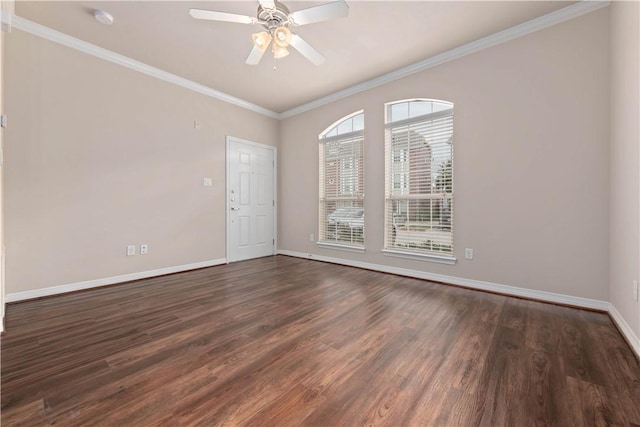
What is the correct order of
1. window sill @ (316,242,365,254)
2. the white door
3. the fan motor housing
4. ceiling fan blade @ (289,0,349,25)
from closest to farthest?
ceiling fan blade @ (289,0,349,25) < the fan motor housing < window sill @ (316,242,365,254) < the white door

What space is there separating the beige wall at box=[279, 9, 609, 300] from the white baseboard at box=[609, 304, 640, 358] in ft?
0.70

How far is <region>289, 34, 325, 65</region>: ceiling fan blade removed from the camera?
2.32m

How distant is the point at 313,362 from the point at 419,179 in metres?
2.80

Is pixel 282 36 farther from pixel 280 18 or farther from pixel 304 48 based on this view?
pixel 304 48

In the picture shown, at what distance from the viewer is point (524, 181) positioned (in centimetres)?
277

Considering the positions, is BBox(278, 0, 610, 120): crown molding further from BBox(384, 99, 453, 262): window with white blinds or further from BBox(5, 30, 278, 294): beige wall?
BBox(5, 30, 278, 294): beige wall

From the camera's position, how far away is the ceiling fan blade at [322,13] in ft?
6.31

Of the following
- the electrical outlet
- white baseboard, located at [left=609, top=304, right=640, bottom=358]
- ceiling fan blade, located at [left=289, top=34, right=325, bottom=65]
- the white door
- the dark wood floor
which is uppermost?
ceiling fan blade, located at [left=289, top=34, right=325, bottom=65]

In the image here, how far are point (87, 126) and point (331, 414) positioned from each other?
3937 mm

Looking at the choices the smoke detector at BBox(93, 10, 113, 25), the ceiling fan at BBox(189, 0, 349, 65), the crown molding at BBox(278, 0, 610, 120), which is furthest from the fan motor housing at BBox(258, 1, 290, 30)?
the crown molding at BBox(278, 0, 610, 120)

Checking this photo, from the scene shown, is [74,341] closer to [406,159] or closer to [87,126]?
[87,126]

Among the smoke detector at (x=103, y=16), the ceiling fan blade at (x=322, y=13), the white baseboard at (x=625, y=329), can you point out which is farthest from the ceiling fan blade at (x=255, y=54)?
the white baseboard at (x=625, y=329)

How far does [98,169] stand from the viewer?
3160 millimetres

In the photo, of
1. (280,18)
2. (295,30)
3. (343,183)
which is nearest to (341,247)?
(343,183)
